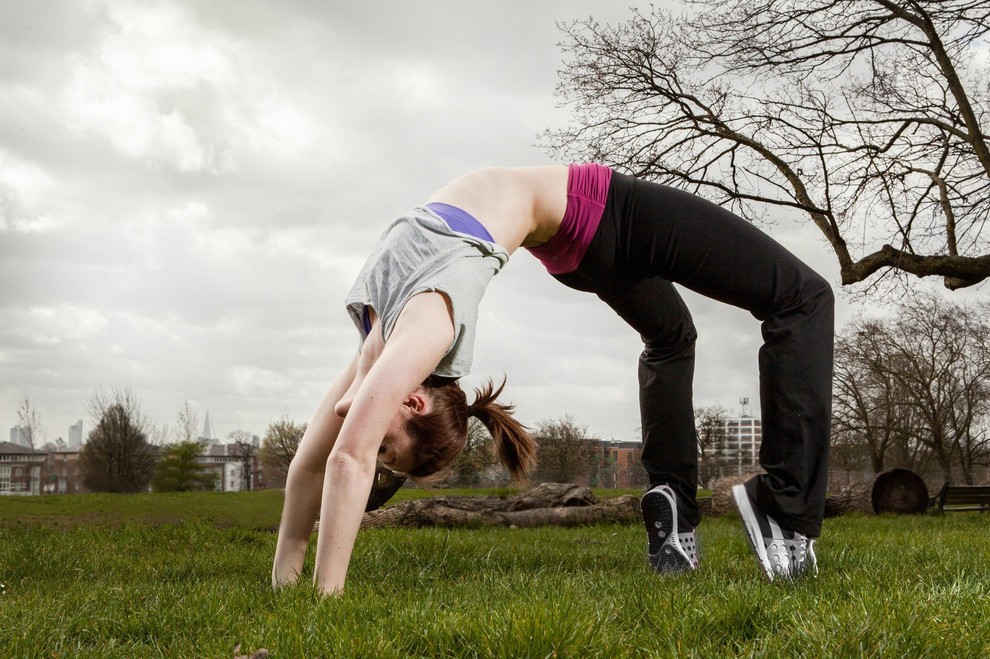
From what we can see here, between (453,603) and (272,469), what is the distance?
101 feet

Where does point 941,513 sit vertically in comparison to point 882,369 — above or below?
below

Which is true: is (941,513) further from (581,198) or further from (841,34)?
(581,198)

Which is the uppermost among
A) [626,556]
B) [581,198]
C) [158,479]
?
[581,198]

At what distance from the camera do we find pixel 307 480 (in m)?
3.44

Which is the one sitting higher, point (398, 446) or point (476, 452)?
point (398, 446)

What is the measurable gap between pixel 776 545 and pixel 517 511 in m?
7.95

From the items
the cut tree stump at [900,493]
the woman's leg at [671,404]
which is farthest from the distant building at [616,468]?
the woman's leg at [671,404]

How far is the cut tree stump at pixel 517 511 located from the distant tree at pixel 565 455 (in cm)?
1544

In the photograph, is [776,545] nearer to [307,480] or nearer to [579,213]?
[579,213]

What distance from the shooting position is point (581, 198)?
10.4 ft

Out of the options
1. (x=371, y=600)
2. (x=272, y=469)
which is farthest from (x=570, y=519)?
(x=272, y=469)

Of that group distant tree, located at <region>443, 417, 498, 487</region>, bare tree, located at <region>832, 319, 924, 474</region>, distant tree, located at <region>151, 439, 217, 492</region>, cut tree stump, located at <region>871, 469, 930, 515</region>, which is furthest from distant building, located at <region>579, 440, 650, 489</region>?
distant tree, located at <region>443, 417, 498, 487</region>

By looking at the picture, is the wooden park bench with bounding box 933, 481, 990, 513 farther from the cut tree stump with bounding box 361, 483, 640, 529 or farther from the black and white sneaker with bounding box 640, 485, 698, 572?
the black and white sneaker with bounding box 640, 485, 698, 572

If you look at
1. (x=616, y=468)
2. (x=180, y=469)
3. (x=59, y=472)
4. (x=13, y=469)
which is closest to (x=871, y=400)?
(x=616, y=468)
